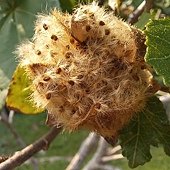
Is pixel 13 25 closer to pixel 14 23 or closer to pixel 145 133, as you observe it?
pixel 14 23

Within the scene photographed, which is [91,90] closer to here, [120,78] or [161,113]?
[120,78]

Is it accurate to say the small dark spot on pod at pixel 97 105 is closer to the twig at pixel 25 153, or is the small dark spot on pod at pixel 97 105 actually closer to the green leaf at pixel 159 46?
the green leaf at pixel 159 46

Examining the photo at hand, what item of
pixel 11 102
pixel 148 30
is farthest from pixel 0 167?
pixel 148 30

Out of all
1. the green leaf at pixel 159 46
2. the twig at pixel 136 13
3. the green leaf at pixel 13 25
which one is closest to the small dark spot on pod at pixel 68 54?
the green leaf at pixel 159 46

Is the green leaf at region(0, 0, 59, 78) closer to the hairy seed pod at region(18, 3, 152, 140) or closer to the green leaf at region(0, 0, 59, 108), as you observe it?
the green leaf at region(0, 0, 59, 108)

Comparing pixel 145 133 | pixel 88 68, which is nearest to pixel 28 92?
pixel 145 133

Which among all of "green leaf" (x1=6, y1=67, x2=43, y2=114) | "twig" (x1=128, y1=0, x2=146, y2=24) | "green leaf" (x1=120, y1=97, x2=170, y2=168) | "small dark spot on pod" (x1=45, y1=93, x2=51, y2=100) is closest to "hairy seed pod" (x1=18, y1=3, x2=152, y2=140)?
"small dark spot on pod" (x1=45, y1=93, x2=51, y2=100)
